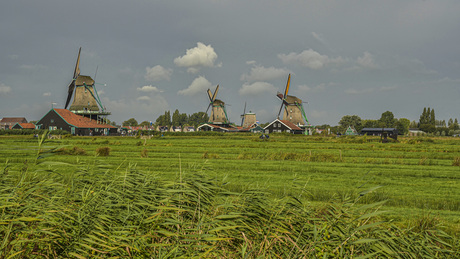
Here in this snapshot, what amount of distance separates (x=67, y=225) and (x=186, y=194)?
159 centimetres

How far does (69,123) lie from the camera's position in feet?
233

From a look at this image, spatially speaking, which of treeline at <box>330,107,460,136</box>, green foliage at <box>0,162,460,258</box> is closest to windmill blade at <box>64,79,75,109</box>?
green foliage at <box>0,162,460,258</box>

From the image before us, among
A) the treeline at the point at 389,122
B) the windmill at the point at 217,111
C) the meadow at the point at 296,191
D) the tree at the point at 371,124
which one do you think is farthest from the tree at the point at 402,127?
the meadow at the point at 296,191

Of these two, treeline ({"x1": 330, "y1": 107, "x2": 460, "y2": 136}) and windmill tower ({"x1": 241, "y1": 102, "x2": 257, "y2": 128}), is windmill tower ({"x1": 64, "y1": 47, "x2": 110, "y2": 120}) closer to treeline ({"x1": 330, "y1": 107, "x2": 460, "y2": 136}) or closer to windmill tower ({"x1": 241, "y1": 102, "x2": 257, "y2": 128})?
windmill tower ({"x1": 241, "y1": 102, "x2": 257, "y2": 128})

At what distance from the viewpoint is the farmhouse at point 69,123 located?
71500 mm

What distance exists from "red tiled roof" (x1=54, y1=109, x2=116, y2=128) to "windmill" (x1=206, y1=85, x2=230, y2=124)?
39.1 m

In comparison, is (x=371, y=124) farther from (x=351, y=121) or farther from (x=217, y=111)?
(x=217, y=111)

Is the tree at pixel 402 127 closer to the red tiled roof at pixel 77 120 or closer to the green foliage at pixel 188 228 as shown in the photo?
the red tiled roof at pixel 77 120

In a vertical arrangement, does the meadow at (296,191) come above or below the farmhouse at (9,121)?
below

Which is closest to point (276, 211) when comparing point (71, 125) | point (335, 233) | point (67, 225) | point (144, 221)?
point (335, 233)

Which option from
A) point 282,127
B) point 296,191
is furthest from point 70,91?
point 296,191

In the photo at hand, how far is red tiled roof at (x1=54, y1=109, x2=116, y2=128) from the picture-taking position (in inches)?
2847

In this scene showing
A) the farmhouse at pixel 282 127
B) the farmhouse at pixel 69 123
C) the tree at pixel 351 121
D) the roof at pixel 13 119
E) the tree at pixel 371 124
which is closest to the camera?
the farmhouse at pixel 69 123

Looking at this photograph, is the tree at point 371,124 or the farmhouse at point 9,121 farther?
the tree at point 371,124
